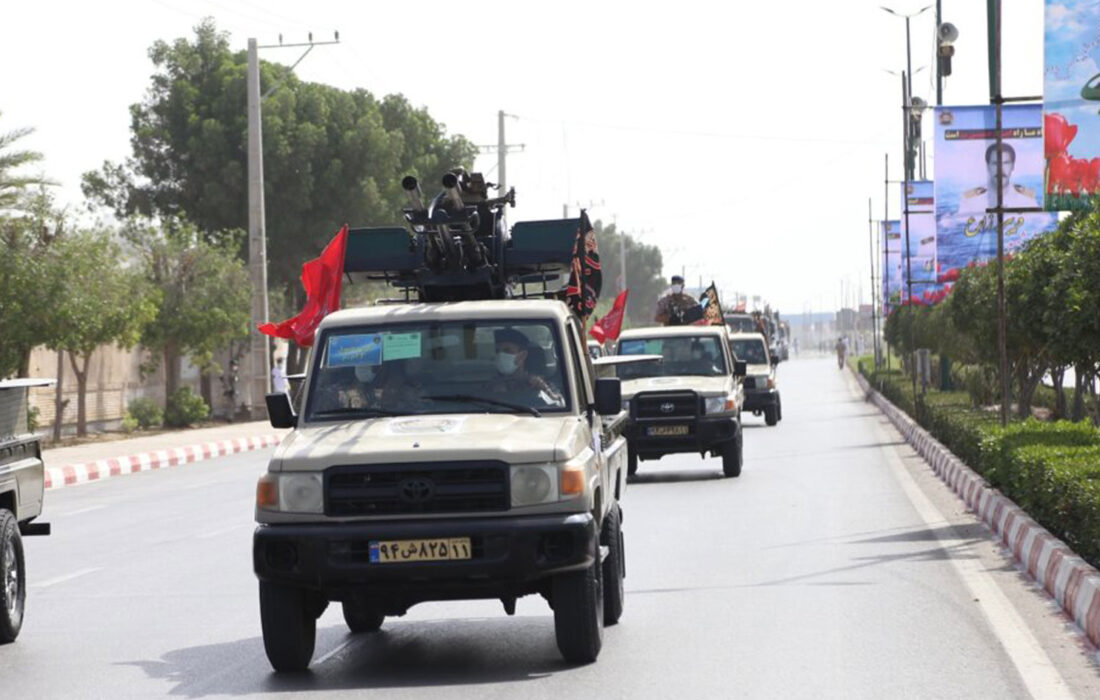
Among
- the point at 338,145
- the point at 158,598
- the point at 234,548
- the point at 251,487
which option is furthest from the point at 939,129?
the point at 338,145

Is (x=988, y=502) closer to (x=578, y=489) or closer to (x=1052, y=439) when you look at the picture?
(x=1052, y=439)

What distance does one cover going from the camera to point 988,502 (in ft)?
56.9

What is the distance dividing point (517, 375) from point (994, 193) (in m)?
21.0

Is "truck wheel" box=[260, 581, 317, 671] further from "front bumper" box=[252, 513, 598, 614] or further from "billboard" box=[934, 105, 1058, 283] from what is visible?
"billboard" box=[934, 105, 1058, 283]

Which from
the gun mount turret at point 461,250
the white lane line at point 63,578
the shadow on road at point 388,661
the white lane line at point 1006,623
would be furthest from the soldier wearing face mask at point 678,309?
the shadow on road at point 388,661

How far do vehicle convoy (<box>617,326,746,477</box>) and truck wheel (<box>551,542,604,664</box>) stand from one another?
14.1 metres

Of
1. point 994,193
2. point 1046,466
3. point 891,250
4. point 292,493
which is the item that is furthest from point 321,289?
point 891,250

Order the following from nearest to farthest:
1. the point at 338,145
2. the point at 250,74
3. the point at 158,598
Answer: the point at 158,598
the point at 250,74
the point at 338,145

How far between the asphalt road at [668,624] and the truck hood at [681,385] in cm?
398

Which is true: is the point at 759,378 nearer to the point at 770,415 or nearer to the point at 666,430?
the point at 770,415

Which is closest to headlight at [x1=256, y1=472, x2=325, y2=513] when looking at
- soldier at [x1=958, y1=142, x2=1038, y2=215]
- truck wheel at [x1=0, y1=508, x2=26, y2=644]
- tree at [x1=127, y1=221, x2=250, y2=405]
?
truck wheel at [x1=0, y1=508, x2=26, y2=644]

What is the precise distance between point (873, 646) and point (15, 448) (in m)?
5.01

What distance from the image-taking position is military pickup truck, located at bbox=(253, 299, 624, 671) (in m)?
9.12

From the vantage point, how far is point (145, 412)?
4666 centimetres
